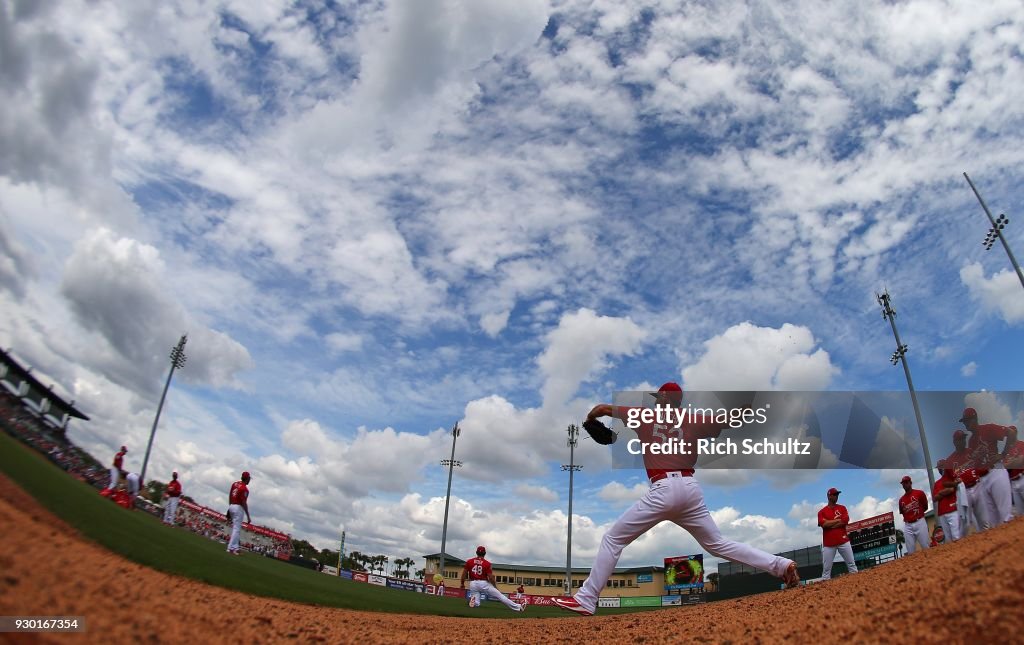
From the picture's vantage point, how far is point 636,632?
497 centimetres

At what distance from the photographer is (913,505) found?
11.8 m

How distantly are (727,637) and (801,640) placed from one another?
2.18 feet

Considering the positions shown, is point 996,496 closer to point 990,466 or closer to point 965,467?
point 990,466

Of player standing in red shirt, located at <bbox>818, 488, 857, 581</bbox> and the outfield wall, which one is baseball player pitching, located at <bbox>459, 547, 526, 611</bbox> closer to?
player standing in red shirt, located at <bbox>818, 488, 857, 581</bbox>

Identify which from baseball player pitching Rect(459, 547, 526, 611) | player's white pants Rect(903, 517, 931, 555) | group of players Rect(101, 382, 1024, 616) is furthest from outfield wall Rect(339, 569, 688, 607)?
player's white pants Rect(903, 517, 931, 555)

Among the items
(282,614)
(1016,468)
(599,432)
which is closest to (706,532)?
(599,432)

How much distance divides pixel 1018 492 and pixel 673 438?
26.2 feet

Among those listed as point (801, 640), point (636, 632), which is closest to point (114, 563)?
point (636, 632)

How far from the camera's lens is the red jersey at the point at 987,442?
9.16 m

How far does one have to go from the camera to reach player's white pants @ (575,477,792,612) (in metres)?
5.25

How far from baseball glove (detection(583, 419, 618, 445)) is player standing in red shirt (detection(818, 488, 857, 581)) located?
8663 mm

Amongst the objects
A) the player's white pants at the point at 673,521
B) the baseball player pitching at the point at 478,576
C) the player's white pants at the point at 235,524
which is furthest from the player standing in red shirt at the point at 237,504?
the player's white pants at the point at 673,521

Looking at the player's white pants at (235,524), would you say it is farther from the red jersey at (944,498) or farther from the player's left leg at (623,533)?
the red jersey at (944,498)

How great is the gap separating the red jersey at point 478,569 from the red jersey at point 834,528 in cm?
830
